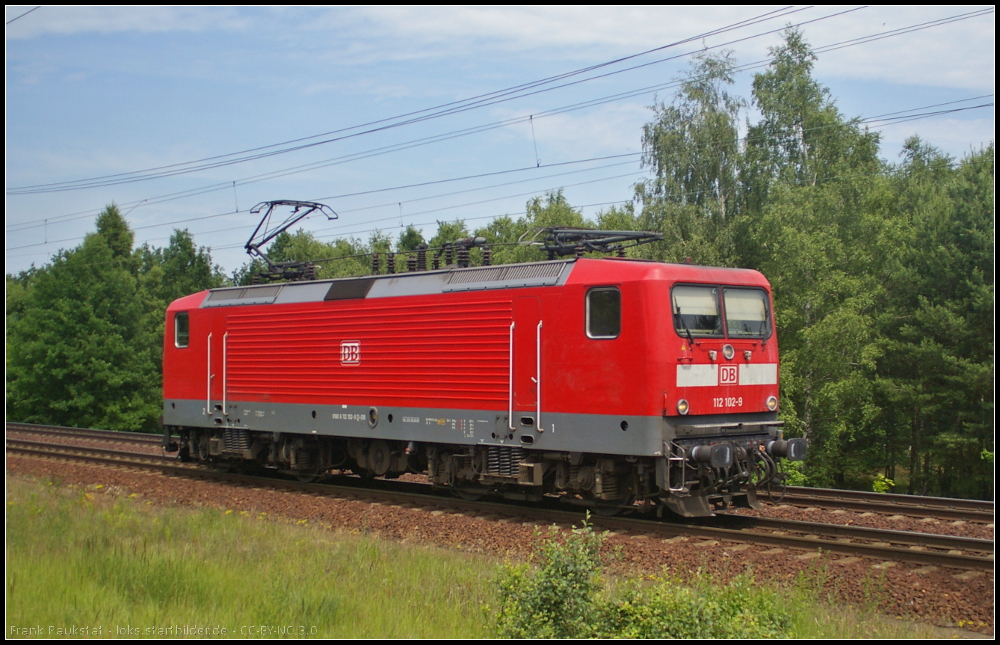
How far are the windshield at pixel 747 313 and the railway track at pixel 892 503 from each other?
244 cm

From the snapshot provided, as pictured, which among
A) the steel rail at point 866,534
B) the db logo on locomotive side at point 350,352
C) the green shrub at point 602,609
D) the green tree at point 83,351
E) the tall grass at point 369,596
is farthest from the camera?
the green tree at point 83,351

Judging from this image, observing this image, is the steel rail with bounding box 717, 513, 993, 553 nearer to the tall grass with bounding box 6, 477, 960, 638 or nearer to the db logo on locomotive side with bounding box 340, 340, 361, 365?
the tall grass with bounding box 6, 477, 960, 638

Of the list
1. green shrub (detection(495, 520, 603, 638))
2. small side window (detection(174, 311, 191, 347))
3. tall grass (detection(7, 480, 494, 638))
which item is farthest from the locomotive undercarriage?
green shrub (detection(495, 520, 603, 638))

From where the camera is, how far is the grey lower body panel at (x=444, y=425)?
11.8m

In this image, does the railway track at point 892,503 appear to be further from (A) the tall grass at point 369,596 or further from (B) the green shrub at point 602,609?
(B) the green shrub at point 602,609

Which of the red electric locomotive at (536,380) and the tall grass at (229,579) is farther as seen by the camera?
the red electric locomotive at (536,380)

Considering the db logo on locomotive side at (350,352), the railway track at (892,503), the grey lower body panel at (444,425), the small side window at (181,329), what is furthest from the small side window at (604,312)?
the small side window at (181,329)

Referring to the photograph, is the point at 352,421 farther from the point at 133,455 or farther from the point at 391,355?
the point at 133,455

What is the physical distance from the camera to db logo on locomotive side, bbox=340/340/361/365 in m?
15.8

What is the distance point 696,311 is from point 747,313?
47.4 inches

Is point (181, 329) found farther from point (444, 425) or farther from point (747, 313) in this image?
point (747, 313)

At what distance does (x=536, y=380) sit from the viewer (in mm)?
12969

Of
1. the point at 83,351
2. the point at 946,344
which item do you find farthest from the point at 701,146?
the point at 83,351

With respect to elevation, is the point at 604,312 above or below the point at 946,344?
above
